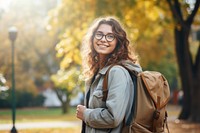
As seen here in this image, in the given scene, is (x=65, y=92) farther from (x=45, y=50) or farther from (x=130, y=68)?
(x=130, y=68)

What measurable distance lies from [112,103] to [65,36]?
705 inches

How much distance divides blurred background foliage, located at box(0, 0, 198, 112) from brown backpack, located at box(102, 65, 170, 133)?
46.2 ft

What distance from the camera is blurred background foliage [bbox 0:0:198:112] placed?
20.8 metres

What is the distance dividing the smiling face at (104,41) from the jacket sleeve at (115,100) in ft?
0.82

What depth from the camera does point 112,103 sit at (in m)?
3.26

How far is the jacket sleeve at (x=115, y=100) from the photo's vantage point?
10.7ft

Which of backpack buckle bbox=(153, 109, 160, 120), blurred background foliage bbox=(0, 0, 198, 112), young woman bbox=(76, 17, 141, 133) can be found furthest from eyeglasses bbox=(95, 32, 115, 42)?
blurred background foliage bbox=(0, 0, 198, 112)

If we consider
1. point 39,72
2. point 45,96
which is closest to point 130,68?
point 39,72

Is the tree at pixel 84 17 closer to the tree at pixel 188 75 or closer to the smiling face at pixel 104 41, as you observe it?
the tree at pixel 188 75

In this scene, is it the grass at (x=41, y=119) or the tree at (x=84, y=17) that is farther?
the tree at (x=84, y=17)

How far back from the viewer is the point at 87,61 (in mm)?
3793

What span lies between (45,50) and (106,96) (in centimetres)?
3222

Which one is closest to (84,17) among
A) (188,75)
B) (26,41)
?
(188,75)

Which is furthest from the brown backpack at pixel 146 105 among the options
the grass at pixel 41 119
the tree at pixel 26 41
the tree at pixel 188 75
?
the tree at pixel 26 41
